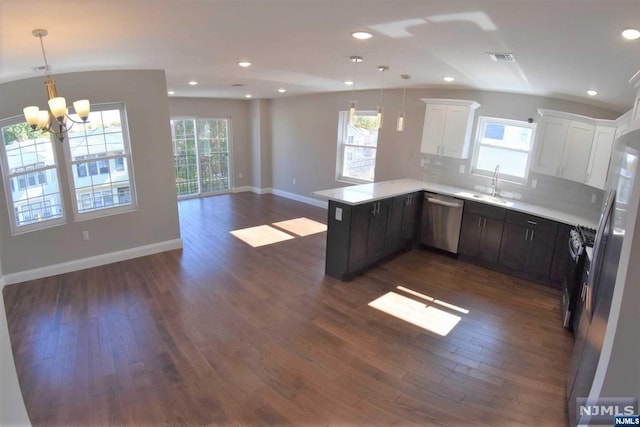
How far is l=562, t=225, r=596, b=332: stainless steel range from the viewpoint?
11.4 ft

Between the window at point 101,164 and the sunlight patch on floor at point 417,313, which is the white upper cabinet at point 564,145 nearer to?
the sunlight patch on floor at point 417,313

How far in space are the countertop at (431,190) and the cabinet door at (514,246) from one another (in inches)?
10.6

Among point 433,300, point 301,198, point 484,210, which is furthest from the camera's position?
point 301,198

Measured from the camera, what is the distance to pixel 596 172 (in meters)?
3.92

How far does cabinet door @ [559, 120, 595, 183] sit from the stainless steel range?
0.78m

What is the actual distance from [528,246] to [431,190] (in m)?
1.51

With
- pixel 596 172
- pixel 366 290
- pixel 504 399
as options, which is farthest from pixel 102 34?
pixel 596 172

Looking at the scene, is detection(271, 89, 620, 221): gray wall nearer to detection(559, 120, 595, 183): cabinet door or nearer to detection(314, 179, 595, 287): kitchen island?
detection(314, 179, 595, 287): kitchen island

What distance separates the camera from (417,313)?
3.82 m

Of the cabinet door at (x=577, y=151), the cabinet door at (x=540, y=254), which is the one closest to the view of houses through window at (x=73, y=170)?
the cabinet door at (x=540, y=254)

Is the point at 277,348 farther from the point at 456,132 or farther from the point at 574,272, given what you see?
the point at 456,132

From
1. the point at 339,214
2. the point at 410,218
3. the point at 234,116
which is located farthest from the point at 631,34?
the point at 234,116

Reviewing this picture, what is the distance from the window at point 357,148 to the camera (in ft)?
23.5

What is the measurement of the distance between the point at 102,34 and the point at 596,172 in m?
→ 4.91
